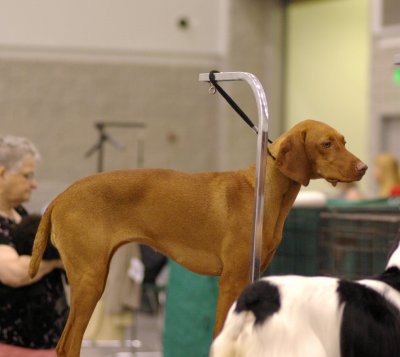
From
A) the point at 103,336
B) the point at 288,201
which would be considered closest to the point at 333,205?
the point at 103,336

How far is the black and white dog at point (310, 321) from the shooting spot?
6.59ft

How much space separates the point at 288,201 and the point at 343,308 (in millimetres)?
556

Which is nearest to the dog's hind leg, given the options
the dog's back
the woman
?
the dog's back

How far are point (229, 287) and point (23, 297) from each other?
1329mm

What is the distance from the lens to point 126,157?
44.0 feet

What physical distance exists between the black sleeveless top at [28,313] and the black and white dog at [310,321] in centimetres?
159

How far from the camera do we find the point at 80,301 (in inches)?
97.0

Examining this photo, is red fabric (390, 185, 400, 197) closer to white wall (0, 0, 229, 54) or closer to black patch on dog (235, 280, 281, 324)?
white wall (0, 0, 229, 54)

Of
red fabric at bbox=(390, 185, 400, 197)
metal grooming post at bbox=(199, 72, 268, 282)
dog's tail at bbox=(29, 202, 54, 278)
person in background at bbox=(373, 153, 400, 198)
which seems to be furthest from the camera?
person in background at bbox=(373, 153, 400, 198)

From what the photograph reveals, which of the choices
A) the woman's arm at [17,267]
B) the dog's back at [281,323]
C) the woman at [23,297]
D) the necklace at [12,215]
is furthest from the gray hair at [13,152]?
the dog's back at [281,323]

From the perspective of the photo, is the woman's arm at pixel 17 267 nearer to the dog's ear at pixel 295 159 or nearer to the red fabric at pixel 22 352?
the red fabric at pixel 22 352

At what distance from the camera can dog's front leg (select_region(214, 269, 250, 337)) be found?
2441 mm

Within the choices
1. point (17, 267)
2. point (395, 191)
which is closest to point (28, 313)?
point (17, 267)

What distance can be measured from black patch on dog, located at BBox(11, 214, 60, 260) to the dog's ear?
45.1 inches
